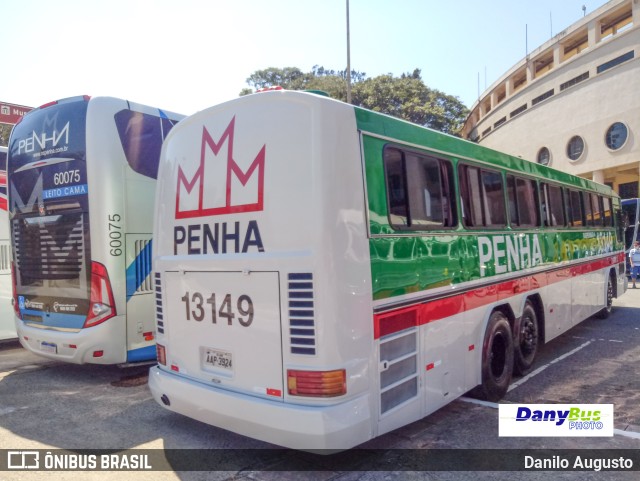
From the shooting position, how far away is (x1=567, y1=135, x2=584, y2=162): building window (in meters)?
32.7

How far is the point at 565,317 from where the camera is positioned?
7.98 m

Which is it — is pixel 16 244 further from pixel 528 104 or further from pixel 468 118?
pixel 468 118

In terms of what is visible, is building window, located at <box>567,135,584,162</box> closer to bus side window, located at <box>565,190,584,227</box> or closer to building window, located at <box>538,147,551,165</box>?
building window, located at <box>538,147,551,165</box>

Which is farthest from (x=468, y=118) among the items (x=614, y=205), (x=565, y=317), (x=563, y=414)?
(x=563, y=414)

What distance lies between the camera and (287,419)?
3.38 metres

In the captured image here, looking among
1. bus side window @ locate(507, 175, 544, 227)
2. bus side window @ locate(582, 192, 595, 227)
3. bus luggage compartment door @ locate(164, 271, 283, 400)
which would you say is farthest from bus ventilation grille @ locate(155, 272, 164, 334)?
bus side window @ locate(582, 192, 595, 227)

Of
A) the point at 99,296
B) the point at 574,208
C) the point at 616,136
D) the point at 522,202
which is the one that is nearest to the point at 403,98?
the point at 616,136

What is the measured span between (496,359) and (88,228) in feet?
17.4

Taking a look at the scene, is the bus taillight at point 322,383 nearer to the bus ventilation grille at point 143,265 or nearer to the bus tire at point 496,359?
the bus tire at point 496,359

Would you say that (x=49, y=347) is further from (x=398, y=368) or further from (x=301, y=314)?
(x=398, y=368)

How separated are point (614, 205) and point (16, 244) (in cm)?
1311

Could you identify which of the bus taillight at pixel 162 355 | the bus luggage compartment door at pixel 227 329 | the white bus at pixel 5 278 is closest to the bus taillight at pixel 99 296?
the bus taillight at pixel 162 355

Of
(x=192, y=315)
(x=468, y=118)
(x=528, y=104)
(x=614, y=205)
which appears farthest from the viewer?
(x=468, y=118)

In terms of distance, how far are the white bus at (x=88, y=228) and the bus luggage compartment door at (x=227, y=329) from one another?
1825 mm
